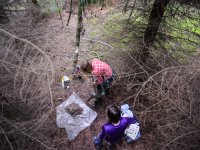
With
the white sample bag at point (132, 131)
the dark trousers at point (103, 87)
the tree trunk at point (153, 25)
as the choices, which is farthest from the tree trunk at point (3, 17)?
the white sample bag at point (132, 131)

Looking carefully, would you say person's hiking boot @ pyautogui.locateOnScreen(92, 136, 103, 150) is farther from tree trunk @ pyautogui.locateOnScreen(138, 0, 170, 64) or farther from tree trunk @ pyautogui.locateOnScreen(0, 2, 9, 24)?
tree trunk @ pyautogui.locateOnScreen(0, 2, 9, 24)

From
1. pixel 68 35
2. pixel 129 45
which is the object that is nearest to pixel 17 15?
pixel 68 35

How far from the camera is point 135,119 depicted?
5.45 m

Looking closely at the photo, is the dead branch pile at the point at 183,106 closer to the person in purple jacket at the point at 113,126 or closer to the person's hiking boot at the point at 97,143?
the person in purple jacket at the point at 113,126

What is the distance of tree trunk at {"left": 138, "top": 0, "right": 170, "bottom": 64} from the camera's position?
5.36 metres

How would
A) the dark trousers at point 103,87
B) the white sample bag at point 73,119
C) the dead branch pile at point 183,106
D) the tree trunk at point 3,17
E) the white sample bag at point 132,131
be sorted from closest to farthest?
1. the dead branch pile at point 183,106
2. the white sample bag at point 132,131
3. the white sample bag at point 73,119
4. the dark trousers at point 103,87
5. the tree trunk at point 3,17

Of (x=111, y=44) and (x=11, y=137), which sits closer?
(x=11, y=137)

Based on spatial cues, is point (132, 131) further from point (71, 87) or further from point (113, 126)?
point (71, 87)

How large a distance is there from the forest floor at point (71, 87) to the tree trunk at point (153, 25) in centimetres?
154

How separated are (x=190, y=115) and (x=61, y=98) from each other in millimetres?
4101

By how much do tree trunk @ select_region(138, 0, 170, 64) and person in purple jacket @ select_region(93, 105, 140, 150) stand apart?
1903 millimetres

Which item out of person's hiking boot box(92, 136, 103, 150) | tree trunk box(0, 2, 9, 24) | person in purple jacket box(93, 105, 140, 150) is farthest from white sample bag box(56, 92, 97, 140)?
tree trunk box(0, 2, 9, 24)

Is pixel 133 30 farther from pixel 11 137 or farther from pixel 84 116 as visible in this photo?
pixel 11 137

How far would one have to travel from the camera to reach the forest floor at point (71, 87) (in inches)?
220
